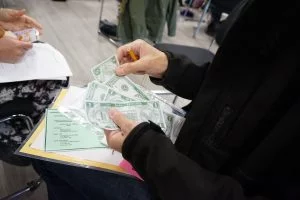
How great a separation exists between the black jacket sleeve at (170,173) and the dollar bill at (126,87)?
0.82 feet

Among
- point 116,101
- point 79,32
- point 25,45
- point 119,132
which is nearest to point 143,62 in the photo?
point 116,101

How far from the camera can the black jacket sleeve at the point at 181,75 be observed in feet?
2.69

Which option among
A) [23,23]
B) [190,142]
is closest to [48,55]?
[23,23]

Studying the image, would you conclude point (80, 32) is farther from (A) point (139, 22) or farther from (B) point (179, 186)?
(B) point (179, 186)

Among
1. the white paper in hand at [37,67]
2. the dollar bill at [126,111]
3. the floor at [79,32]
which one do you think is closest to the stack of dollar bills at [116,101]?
the dollar bill at [126,111]

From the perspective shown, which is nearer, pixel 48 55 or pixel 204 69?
pixel 204 69

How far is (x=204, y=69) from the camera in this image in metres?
0.84

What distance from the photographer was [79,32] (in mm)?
2736

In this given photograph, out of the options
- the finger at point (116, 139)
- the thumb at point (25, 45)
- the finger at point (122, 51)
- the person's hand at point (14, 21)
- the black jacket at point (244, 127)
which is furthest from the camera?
the person's hand at point (14, 21)

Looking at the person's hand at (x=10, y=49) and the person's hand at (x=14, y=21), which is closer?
the person's hand at (x=10, y=49)

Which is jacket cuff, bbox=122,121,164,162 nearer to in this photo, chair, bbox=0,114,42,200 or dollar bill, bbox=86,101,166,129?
dollar bill, bbox=86,101,166,129

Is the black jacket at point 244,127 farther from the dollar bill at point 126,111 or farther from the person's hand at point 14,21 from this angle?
the person's hand at point 14,21

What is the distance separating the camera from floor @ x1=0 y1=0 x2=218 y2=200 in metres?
2.25

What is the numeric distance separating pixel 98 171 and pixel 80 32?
2286mm
